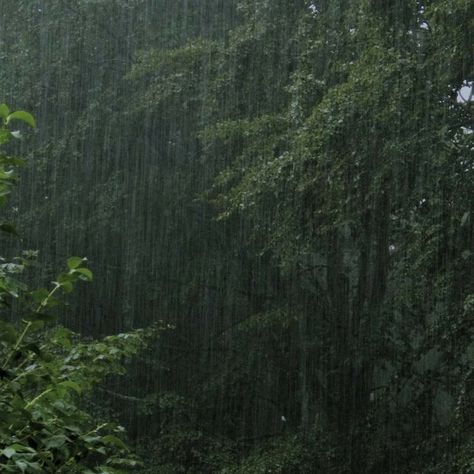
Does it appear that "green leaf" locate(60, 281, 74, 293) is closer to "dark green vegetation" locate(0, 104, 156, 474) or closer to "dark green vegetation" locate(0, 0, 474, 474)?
"dark green vegetation" locate(0, 104, 156, 474)

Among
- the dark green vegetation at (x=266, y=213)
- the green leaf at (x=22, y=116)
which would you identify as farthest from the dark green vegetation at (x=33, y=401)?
the dark green vegetation at (x=266, y=213)

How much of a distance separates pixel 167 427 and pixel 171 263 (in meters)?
2.39

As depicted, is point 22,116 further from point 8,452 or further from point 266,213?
point 266,213

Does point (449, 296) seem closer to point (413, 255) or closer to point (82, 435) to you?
point (413, 255)

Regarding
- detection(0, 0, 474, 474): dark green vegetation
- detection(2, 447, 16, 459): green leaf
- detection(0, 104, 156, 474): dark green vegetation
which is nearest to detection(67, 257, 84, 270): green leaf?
detection(0, 104, 156, 474): dark green vegetation

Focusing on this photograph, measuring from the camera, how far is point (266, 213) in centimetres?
1102

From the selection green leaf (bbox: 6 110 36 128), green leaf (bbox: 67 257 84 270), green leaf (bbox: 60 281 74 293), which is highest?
green leaf (bbox: 6 110 36 128)

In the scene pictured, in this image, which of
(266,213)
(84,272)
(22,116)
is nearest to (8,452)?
(84,272)

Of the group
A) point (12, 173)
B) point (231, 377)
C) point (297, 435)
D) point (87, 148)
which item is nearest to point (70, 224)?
point (87, 148)

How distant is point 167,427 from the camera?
525 inches

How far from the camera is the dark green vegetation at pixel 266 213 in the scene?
9727 mm

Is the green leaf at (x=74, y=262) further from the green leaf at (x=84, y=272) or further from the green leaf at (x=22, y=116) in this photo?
the green leaf at (x=22, y=116)

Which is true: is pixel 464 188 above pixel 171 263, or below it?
above

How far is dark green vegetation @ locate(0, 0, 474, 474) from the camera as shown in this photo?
9.73m
